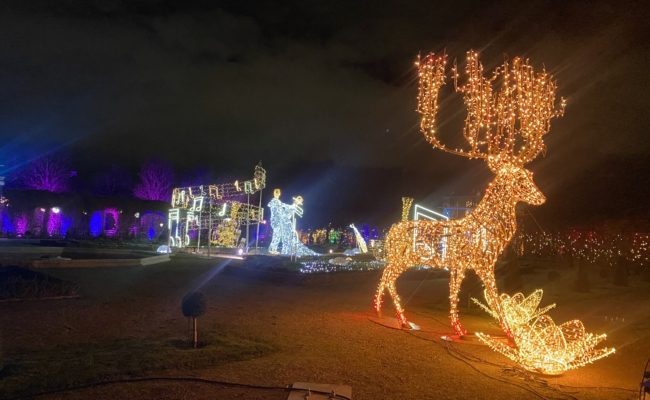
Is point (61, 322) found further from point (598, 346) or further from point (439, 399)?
point (598, 346)

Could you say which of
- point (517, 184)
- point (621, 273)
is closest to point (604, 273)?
point (621, 273)

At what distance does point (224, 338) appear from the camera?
8430 mm

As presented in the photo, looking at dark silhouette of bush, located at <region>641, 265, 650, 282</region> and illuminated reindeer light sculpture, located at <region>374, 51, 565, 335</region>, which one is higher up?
illuminated reindeer light sculpture, located at <region>374, 51, 565, 335</region>

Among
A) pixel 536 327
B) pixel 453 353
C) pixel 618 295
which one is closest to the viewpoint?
pixel 536 327

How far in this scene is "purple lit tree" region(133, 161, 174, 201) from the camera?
6175 cm

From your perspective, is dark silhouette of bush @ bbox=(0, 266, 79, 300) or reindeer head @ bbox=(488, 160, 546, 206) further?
dark silhouette of bush @ bbox=(0, 266, 79, 300)

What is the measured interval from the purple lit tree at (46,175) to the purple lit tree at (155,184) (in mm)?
8242

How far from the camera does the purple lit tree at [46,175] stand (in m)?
56.8

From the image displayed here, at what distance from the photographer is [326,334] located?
9375 millimetres

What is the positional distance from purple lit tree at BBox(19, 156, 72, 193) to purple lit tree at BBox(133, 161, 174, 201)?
8.24 meters

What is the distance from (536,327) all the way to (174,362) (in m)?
5.28

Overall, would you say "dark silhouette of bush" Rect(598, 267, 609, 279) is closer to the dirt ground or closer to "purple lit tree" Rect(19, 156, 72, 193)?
the dirt ground

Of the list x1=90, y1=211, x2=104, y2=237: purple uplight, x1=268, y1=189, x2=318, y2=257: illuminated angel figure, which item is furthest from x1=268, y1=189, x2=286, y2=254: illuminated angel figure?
x1=90, y1=211, x2=104, y2=237: purple uplight

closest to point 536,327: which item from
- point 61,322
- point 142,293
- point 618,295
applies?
point 61,322
